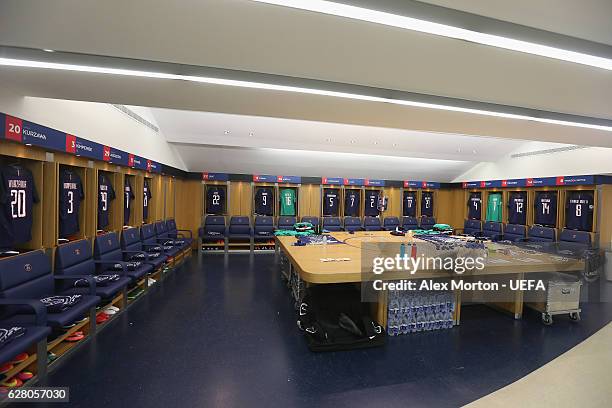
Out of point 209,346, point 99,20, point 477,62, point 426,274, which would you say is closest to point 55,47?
point 99,20

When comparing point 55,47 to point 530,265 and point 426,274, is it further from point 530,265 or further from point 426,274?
point 530,265

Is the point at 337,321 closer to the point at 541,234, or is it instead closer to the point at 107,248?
the point at 107,248

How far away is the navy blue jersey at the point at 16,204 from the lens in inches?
108

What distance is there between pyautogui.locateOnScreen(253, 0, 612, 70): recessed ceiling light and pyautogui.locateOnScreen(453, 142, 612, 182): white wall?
18.9 feet

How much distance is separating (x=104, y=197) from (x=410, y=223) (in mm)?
8671

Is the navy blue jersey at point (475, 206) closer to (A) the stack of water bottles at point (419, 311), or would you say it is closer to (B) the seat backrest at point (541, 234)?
(B) the seat backrest at point (541, 234)

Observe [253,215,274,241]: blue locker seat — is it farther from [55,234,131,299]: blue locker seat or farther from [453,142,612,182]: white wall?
[453,142,612,182]: white wall

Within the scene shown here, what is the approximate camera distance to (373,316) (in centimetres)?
331

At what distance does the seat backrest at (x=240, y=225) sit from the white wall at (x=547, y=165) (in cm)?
756

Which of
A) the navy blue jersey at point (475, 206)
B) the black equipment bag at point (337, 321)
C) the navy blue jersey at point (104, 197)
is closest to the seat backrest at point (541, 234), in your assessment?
the navy blue jersey at point (475, 206)

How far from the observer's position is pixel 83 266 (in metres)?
3.45

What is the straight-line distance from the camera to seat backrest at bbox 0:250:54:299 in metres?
2.45

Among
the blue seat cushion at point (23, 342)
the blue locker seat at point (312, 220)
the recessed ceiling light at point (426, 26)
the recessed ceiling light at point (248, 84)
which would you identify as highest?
the recessed ceiling light at point (248, 84)

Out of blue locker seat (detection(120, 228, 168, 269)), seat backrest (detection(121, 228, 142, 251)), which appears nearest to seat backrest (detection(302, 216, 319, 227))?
blue locker seat (detection(120, 228, 168, 269))
